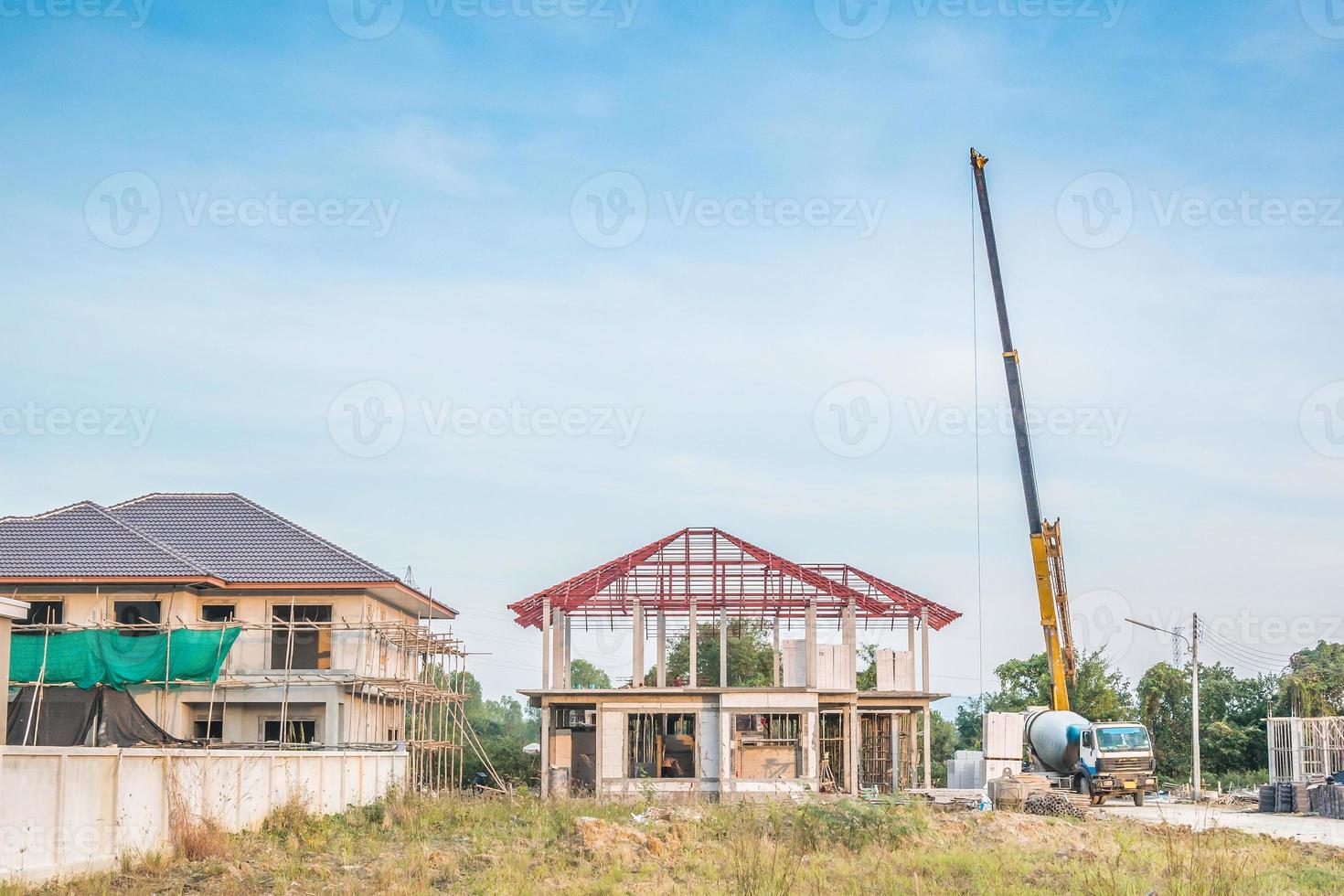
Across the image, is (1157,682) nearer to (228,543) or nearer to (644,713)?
(644,713)

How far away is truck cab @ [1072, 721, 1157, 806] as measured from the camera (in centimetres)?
3653

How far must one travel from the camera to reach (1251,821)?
3288 cm

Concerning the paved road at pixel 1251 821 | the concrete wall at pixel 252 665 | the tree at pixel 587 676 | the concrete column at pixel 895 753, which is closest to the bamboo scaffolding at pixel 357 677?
the concrete wall at pixel 252 665

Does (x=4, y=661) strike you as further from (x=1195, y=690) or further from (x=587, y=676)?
(x=587, y=676)

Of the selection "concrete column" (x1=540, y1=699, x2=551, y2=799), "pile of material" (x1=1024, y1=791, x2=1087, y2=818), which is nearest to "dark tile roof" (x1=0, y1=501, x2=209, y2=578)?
"concrete column" (x1=540, y1=699, x2=551, y2=799)

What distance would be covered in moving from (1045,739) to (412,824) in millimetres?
20622

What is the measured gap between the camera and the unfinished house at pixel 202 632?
33594 mm

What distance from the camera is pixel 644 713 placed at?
35.7m

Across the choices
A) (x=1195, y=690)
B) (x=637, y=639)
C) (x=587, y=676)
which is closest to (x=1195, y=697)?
(x=1195, y=690)

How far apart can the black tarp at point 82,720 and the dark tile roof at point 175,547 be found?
350 centimetres

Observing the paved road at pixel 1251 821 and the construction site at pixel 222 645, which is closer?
the paved road at pixel 1251 821

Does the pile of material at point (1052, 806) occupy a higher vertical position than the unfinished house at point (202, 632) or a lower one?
lower

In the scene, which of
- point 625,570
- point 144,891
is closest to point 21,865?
point 144,891

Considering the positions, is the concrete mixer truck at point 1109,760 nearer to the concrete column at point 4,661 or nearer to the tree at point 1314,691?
the tree at point 1314,691
